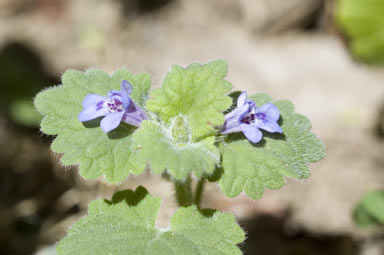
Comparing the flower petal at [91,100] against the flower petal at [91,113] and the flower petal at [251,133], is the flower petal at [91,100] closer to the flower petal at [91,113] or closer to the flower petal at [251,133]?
the flower petal at [91,113]

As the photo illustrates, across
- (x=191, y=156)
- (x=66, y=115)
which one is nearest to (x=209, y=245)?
(x=191, y=156)

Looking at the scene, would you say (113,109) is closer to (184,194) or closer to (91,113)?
(91,113)

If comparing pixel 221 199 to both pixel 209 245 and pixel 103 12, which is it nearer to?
pixel 209 245

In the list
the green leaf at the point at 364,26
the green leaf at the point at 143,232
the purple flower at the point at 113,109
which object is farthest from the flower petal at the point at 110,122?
the green leaf at the point at 364,26

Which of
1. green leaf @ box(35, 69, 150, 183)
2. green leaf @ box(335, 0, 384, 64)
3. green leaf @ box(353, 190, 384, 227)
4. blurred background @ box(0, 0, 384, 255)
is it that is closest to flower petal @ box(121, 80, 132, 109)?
green leaf @ box(35, 69, 150, 183)

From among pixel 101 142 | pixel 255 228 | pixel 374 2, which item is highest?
pixel 374 2

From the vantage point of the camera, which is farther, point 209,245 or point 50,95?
point 50,95
